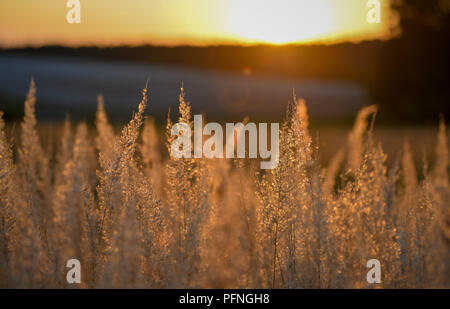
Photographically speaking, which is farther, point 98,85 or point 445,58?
point 98,85

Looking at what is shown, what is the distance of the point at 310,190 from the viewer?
95.8 inches

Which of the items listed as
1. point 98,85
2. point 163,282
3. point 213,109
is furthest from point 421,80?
point 98,85

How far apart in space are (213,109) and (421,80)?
48.6 ft

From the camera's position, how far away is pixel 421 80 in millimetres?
16391

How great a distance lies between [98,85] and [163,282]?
3562 cm

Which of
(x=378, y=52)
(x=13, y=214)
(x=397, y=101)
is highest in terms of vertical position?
(x=378, y=52)

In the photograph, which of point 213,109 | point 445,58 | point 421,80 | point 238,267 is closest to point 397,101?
point 421,80

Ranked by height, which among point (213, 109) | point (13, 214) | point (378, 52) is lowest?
point (13, 214)

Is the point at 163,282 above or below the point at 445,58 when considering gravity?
below
